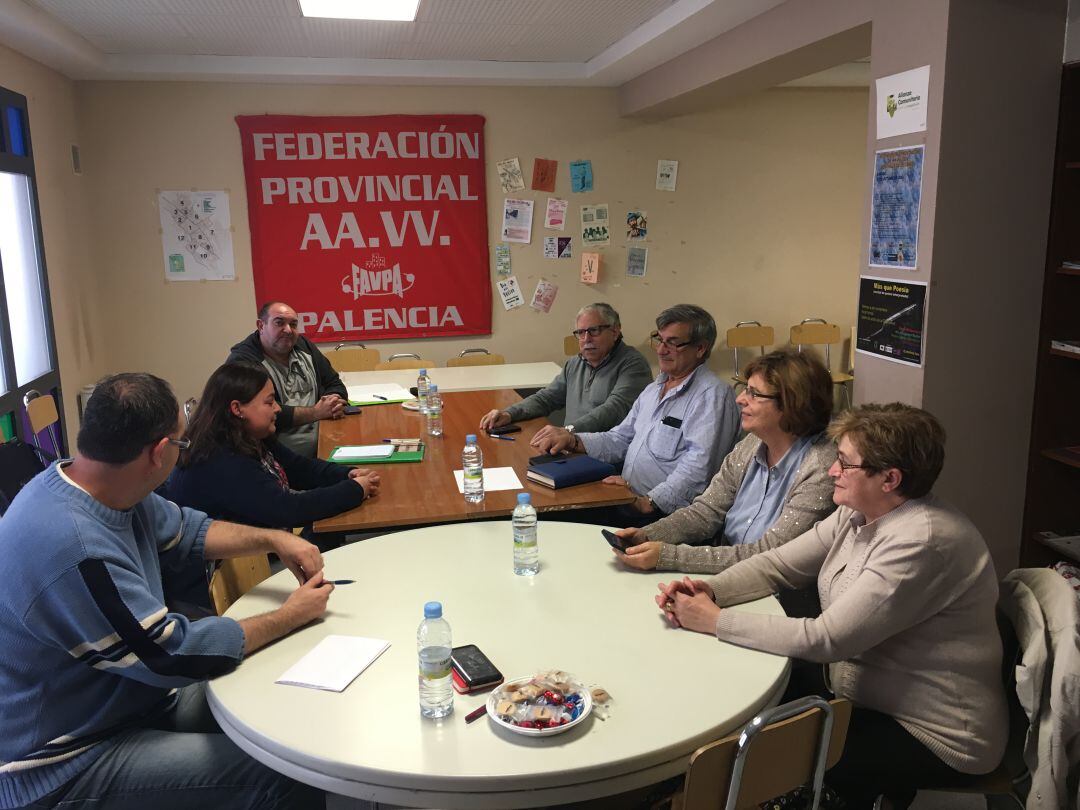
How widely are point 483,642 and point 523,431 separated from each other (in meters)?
1.95

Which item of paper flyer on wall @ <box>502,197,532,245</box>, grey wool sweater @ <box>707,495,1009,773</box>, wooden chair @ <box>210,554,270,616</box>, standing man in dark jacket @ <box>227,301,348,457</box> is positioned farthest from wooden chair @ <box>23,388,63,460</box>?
paper flyer on wall @ <box>502,197,532,245</box>

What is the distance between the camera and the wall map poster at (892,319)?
2.98 metres

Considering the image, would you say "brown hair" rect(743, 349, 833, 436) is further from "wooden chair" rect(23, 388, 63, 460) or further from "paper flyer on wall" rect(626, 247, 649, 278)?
"paper flyer on wall" rect(626, 247, 649, 278)

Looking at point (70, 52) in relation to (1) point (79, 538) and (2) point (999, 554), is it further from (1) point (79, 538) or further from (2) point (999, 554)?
(2) point (999, 554)

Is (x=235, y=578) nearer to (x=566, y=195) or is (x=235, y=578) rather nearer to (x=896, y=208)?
(x=896, y=208)

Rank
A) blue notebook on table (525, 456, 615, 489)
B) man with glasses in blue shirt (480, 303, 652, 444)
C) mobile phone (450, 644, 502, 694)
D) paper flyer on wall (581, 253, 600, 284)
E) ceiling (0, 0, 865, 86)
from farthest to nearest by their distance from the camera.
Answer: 1. paper flyer on wall (581, 253, 600, 284)
2. ceiling (0, 0, 865, 86)
3. man with glasses in blue shirt (480, 303, 652, 444)
4. blue notebook on table (525, 456, 615, 489)
5. mobile phone (450, 644, 502, 694)

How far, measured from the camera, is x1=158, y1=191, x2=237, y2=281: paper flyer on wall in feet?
18.5

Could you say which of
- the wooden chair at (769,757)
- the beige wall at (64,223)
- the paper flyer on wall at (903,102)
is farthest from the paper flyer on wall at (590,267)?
the wooden chair at (769,757)

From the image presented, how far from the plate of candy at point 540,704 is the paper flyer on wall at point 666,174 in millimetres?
5309

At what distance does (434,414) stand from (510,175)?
9.67 ft

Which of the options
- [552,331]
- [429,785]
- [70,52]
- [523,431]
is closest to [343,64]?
[70,52]

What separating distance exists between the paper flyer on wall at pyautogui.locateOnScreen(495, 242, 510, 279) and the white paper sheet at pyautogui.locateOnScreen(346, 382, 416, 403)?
5.66ft

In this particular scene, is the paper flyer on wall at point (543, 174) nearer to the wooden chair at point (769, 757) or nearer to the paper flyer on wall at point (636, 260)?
the paper flyer on wall at point (636, 260)

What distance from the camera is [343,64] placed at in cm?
532
